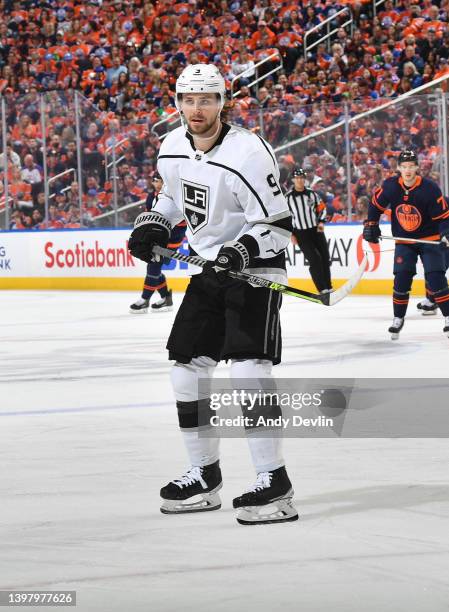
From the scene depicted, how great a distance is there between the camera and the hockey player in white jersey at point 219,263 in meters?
4.41

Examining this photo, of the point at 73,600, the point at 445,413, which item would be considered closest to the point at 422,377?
the point at 445,413

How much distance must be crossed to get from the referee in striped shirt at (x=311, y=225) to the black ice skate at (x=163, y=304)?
5.10 ft

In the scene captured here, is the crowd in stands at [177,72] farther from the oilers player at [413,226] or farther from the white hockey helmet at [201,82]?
the white hockey helmet at [201,82]

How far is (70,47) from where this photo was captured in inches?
875

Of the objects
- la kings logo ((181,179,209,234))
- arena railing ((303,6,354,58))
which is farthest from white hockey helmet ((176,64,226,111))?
arena railing ((303,6,354,58))

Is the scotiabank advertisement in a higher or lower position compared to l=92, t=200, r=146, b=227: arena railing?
lower

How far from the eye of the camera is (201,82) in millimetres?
4484

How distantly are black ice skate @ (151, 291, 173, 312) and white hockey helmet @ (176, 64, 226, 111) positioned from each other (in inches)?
392

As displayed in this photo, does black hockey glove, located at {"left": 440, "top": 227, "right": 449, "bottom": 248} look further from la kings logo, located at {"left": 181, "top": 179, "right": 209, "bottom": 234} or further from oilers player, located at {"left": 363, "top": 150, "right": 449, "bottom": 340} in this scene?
la kings logo, located at {"left": 181, "top": 179, "right": 209, "bottom": 234}

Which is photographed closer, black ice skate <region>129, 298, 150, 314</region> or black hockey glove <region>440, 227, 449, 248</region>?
black hockey glove <region>440, 227, 449, 248</region>

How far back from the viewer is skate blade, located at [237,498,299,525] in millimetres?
4234

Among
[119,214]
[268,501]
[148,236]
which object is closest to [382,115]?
[119,214]

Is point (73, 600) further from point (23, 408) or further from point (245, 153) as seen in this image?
point (23, 408)

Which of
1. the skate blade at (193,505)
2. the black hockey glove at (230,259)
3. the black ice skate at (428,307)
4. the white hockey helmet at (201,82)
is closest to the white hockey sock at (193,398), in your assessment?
the skate blade at (193,505)
